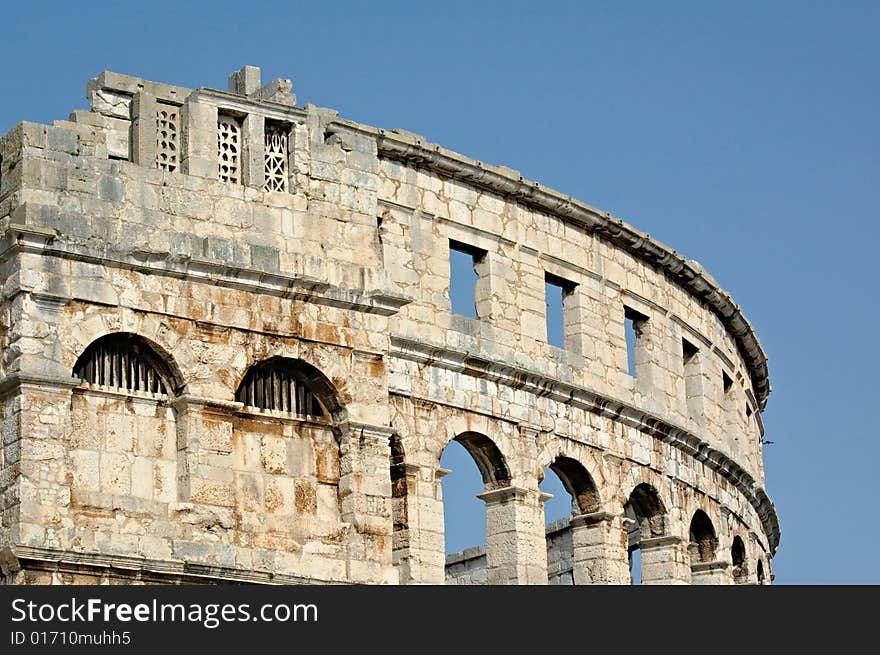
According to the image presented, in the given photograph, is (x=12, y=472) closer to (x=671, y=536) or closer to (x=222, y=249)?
(x=222, y=249)

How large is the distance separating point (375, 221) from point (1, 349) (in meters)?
5.78

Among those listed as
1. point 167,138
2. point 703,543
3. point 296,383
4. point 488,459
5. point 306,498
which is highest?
point 167,138

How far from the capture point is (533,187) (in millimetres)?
36000

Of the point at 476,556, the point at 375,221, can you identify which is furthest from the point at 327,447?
the point at 476,556

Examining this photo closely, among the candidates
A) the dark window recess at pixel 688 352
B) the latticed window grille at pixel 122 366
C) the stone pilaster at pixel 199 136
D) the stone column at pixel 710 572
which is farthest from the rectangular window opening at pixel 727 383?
the latticed window grille at pixel 122 366

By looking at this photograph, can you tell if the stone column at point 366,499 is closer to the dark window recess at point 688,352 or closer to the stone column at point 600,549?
the stone column at point 600,549

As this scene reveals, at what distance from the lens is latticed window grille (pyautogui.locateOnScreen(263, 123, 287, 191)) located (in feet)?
103

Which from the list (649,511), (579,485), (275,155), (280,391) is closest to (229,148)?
(275,155)

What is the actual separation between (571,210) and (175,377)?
30.4 feet

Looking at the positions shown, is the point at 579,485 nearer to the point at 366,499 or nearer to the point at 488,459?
the point at 488,459

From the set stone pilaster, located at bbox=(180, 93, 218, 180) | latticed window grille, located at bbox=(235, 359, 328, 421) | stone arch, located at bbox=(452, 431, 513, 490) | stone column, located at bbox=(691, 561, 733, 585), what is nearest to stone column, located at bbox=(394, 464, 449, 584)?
stone arch, located at bbox=(452, 431, 513, 490)

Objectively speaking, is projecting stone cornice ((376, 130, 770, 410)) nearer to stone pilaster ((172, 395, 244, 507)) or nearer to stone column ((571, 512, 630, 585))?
stone column ((571, 512, 630, 585))

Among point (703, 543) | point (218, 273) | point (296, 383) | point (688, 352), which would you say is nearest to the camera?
point (218, 273)

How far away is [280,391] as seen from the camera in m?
30.7
